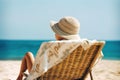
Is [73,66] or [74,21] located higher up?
[74,21]

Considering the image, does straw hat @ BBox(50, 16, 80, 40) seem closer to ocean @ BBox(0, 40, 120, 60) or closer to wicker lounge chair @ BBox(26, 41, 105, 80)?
wicker lounge chair @ BBox(26, 41, 105, 80)

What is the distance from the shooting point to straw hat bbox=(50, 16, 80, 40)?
296 centimetres

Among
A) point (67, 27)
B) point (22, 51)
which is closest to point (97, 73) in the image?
point (67, 27)

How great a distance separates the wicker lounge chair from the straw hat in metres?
0.24

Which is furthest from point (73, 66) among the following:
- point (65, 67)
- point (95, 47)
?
point (95, 47)

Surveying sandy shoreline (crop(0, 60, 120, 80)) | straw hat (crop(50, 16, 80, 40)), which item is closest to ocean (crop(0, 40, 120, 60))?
sandy shoreline (crop(0, 60, 120, 80))

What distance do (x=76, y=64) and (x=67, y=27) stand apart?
15.2 inches

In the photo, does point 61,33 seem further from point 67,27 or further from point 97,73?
point 97,73

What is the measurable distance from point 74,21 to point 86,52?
377 millimetres

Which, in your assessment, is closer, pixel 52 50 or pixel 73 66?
pixel 52 50

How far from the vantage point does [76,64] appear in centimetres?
283

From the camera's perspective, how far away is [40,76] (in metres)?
2.69

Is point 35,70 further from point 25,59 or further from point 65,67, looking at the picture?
point 25,59

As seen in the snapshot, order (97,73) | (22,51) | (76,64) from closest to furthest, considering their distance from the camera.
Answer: (76,64), (97,73), (22,51)
